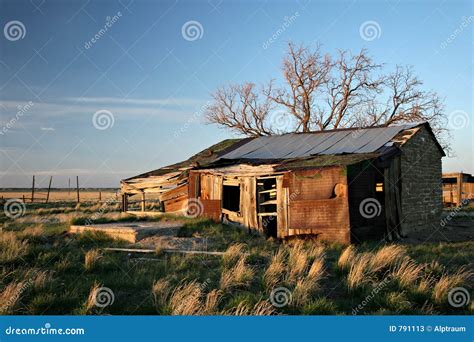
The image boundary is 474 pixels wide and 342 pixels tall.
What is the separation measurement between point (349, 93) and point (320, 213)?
18461 millimetres

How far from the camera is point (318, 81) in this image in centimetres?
3034

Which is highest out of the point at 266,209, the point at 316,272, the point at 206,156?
the point at 206,156

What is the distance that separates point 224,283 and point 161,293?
1.13 meters

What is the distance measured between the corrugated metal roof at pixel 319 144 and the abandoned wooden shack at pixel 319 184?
41mm

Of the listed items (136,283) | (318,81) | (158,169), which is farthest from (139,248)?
(318,81)

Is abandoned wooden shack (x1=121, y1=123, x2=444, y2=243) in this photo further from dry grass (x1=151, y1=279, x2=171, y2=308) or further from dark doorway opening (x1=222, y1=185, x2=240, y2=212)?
dry grass (x1=151, y1=279, x2=171, y2=308)

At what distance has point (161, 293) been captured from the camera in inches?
282

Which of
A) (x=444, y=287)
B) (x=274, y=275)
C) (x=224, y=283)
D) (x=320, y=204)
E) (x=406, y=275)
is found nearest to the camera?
(x=444, y=287)

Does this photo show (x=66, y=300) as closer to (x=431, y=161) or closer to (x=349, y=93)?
(x=431, y=161)

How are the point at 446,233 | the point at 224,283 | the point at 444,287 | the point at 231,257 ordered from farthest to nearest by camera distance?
the point at 446,233 < the point at 231,257 < the point at 224,283 < the point at 444,287

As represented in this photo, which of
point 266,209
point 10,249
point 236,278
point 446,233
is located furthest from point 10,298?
point 446,233

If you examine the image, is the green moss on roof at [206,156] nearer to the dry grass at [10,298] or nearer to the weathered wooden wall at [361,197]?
the weathered wooden wall at [361,197]

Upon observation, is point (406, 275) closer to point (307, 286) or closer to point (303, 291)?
point (307, 286)

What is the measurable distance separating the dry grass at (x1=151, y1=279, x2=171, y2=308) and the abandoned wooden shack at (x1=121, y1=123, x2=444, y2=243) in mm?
7131
